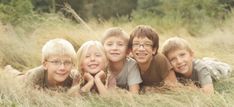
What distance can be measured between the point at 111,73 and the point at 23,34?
373 centimetres

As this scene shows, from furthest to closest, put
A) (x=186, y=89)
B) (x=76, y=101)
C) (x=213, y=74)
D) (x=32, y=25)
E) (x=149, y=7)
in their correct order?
→ (x=149, y=7) < (x=32, y=25) < (x=213, y=74) < (x=186, y=89) < (x=76, y=101)

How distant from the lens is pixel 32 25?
935 cm

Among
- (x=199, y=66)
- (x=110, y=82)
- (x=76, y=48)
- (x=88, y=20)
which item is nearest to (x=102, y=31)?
(x=76, y=48)

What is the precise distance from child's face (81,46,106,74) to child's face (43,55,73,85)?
7.9 inches

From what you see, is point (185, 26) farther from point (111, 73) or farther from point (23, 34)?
point (111, 73)

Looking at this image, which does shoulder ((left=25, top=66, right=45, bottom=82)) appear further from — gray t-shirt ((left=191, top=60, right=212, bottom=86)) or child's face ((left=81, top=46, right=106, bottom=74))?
gray t-shirt ((left=191, top=60, right=212, bottom=86))

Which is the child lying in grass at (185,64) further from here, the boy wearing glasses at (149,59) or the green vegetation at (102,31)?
the green vegetation at (102,31)

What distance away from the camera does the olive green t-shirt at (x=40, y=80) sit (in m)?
4.70

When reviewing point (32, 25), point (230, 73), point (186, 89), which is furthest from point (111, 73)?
point (32, 25)

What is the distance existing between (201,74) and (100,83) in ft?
3.37

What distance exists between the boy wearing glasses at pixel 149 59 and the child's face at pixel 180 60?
0.30 feet

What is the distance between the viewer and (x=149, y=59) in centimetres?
505

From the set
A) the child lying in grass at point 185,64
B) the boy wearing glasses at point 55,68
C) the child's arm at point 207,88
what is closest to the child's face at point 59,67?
the boy wearing glasses at point 55,68

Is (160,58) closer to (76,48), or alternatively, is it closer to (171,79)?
(171,79)
